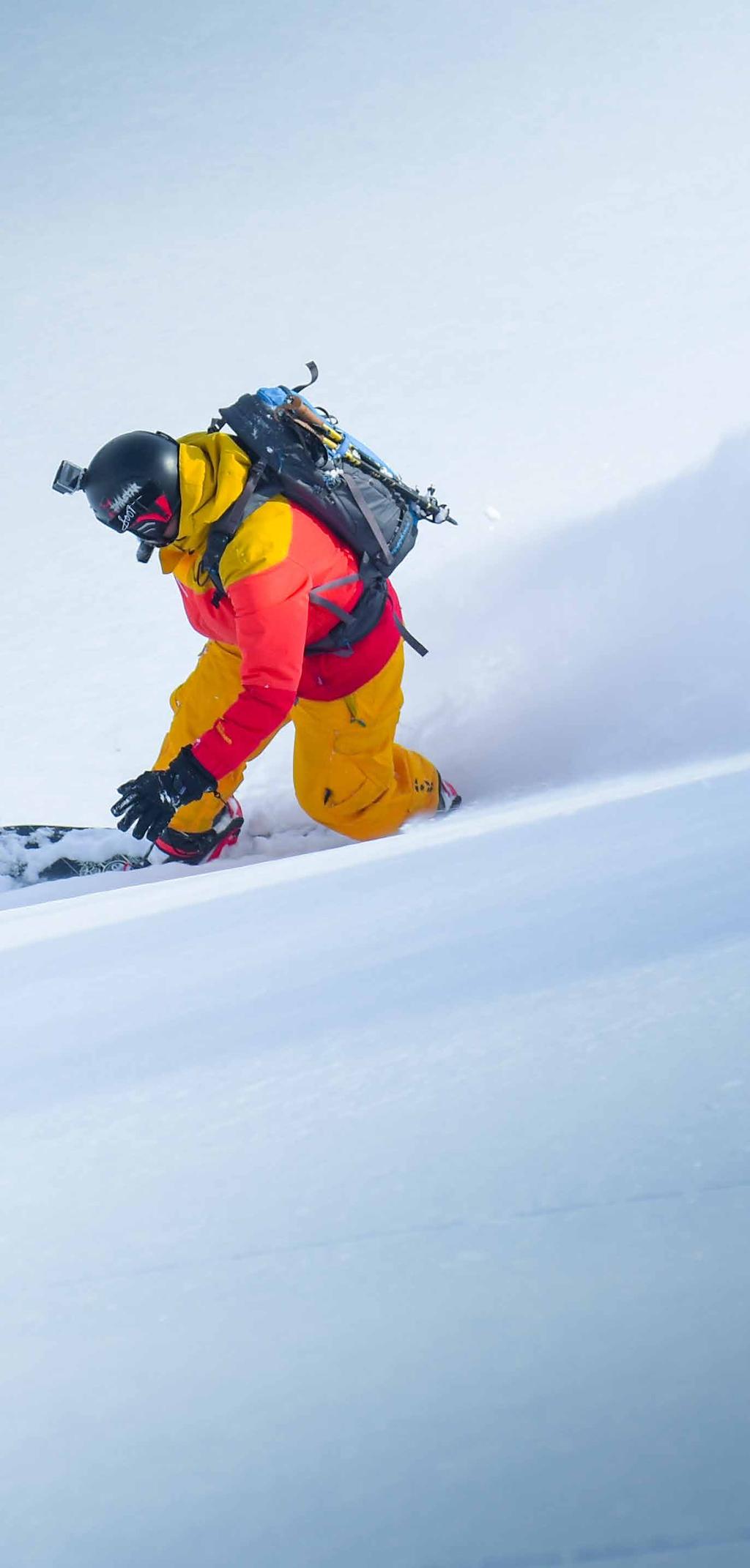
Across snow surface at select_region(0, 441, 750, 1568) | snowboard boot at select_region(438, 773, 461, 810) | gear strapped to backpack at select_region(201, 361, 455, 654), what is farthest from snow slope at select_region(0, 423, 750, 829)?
snow surface at select_region(0, 441, 750, 1568)

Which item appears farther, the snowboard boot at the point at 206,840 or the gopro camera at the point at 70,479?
the snowboard boot at the point at 206,840

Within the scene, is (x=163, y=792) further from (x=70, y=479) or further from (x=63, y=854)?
(x=63, y=854)

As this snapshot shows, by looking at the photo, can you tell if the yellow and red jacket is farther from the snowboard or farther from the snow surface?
the snow surface

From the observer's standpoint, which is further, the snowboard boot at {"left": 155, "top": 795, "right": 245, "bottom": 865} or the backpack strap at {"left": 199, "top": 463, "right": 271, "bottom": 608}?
the snowboard boot at {"left": 155, "top": 795, "right": 245, "bottom": 865}

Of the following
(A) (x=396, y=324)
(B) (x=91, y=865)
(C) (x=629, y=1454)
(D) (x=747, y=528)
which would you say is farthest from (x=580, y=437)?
(C) (x=629, y=1454)

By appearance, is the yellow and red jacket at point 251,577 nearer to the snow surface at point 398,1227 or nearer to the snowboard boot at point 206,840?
the snowboard boot at point 206,840

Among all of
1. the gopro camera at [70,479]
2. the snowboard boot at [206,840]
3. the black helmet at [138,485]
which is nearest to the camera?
the black helmet at [138,485]

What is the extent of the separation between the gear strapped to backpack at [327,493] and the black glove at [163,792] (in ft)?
1.39

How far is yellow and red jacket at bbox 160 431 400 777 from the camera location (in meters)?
2.87

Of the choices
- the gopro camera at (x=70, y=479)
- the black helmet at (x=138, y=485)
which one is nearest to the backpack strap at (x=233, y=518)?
the black helmet at (x=138, y=485)

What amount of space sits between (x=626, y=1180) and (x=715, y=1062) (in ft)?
0.43

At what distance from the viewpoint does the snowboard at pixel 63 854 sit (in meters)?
3.76

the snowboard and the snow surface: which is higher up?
the snowboard

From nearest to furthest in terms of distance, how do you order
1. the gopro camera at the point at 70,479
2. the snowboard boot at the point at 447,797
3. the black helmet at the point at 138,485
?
the black helmet at the point at 138,485 < the gopro camera at the point at 70,479 < the snowboard boot at the point at 447,797
